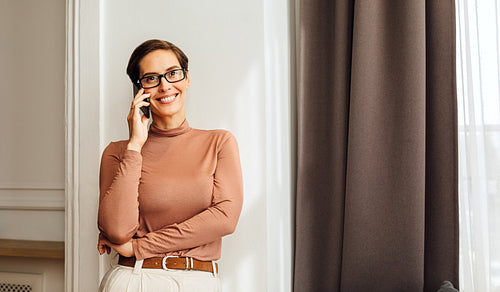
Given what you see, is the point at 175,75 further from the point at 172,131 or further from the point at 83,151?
the point at 83,151

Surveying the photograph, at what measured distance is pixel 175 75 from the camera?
142 centimetres

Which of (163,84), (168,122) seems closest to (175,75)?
(163,84)

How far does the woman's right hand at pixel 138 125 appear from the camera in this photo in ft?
4.42

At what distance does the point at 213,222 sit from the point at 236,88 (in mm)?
474

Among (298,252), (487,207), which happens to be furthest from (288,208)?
(487,207)

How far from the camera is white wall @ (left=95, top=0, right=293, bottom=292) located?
1483 millimetres

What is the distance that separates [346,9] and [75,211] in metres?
1.32

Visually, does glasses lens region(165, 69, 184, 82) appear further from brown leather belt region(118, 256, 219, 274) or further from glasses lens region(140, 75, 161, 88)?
brown leather belt region(118, 256, 219, 274)

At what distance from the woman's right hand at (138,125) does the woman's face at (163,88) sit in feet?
0.10

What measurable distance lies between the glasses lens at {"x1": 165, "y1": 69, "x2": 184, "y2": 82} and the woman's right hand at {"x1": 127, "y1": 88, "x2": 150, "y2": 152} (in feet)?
0.29

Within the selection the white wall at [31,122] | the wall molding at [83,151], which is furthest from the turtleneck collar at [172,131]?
the white wall at [31,122]

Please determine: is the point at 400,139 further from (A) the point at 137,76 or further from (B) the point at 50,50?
(B) the point at 50,50

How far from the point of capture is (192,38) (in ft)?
5.10

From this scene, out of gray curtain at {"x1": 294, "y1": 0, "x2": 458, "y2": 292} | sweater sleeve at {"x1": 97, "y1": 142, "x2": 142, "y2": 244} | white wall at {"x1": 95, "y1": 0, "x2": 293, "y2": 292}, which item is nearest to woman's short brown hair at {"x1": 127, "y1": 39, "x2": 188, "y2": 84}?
white wall at {"x1": 95, "y1": 0, "x2": 293, "y2": 292}
